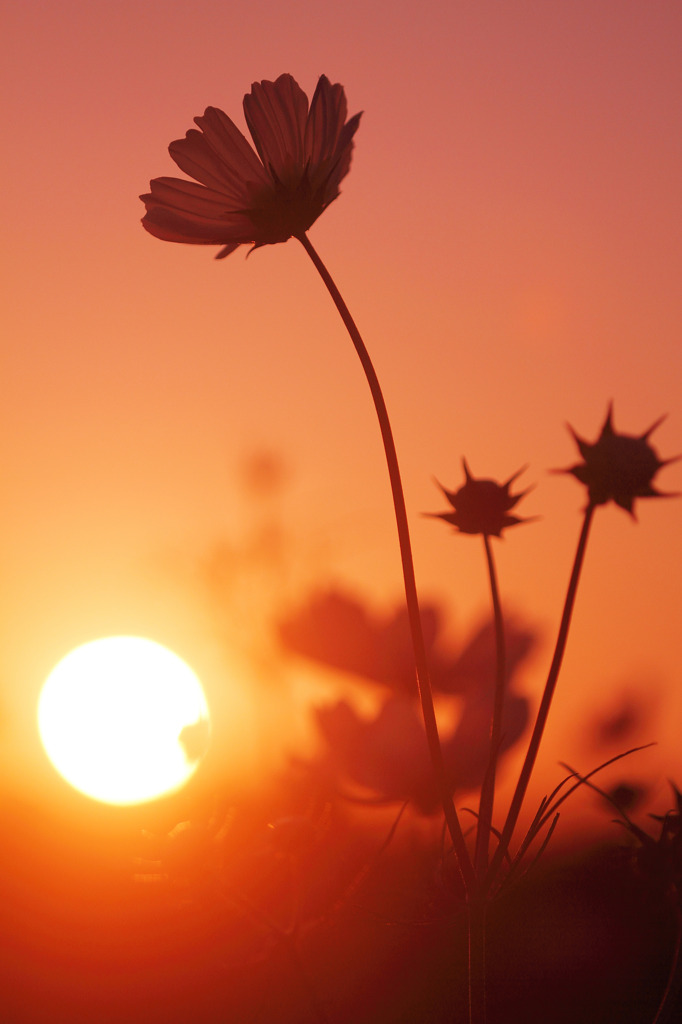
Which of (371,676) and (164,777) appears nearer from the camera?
(164,777)

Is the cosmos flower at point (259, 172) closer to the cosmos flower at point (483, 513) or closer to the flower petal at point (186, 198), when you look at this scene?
the flower petal at point (186, 198)

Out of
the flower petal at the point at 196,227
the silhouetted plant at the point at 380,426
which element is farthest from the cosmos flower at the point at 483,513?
the flower petal at the point at 196,227

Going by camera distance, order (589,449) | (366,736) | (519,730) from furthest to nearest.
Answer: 1. (366,736)
2. (519,730)
3. (589,449)

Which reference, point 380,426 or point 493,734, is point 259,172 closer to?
point 380,426

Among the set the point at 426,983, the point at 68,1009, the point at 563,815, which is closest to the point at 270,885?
the point at 563,815

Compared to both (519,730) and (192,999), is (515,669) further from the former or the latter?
(192,999)

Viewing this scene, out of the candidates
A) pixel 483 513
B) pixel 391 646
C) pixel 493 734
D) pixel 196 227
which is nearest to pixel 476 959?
pixel 493 734

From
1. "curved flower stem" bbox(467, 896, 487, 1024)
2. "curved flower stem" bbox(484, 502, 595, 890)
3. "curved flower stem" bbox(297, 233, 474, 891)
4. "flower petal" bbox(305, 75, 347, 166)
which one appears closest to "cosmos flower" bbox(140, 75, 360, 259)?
"flower petal" bbox(305, 75, 347, 166)

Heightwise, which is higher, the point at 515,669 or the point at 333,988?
the point at 515,669
